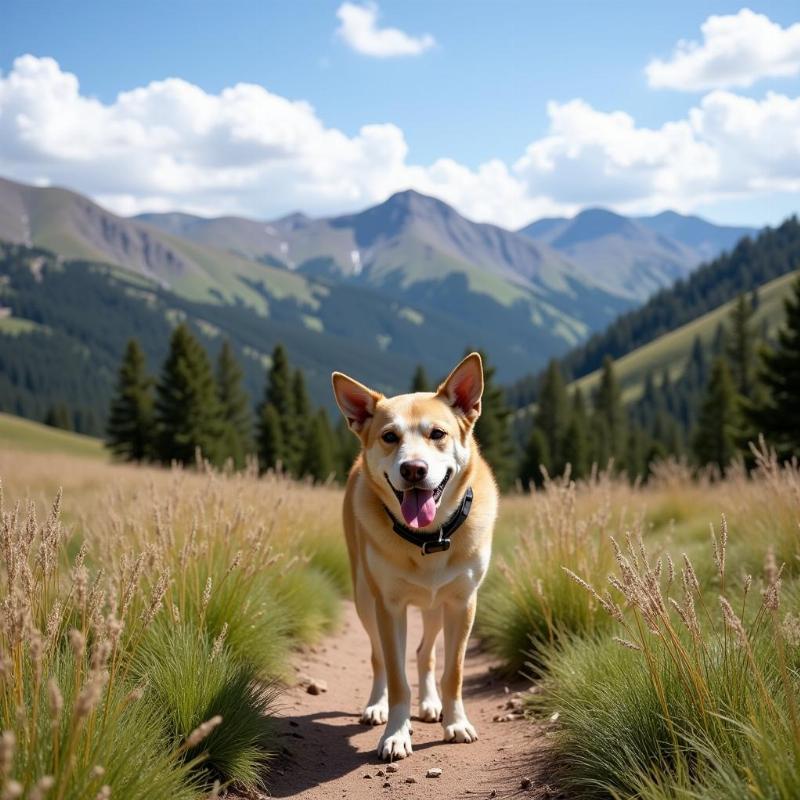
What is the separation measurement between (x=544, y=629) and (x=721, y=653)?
2549 millimetres

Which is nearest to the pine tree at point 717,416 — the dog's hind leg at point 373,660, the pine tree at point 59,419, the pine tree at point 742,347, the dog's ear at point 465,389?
the pine tree at point 742,347

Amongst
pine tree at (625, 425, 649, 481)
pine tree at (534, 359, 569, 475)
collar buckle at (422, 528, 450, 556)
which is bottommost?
pine tree at (625, 425, 649, 481)

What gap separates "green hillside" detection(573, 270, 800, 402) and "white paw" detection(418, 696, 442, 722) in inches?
6162

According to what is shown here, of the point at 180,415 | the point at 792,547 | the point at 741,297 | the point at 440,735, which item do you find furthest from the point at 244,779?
the point at 741,297

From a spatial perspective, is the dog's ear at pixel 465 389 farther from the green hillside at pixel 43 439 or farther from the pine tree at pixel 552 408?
the green hillside at pixel 43 439

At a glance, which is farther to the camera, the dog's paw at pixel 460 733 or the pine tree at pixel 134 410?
the pine tree at pixel 134 410

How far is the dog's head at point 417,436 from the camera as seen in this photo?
4.63m

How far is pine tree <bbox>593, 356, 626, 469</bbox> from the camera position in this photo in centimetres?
8044

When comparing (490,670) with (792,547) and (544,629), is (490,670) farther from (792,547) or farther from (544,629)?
(792,547)

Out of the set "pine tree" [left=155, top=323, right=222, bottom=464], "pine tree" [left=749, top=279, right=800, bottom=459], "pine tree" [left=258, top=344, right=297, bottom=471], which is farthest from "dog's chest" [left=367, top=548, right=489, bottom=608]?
"pine tree" [left=258, top=344, right=297, bottom=471]

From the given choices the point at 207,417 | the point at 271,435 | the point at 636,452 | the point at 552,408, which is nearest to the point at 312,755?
the point at 207,417

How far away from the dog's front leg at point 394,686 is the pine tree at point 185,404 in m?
46.6

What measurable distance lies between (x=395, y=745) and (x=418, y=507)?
1.47 m

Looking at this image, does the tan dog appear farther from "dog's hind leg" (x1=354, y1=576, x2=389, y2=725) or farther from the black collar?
"dog's hind leg" (x1=354, y1=576, x2=389, y2=725)
